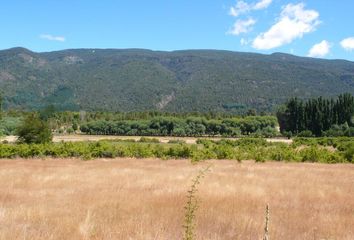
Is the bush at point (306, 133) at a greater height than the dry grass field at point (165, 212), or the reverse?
the dry grass field at point (165, 212)

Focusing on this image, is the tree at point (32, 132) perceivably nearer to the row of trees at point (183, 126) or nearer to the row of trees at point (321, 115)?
the row of trees at point (321, 115)

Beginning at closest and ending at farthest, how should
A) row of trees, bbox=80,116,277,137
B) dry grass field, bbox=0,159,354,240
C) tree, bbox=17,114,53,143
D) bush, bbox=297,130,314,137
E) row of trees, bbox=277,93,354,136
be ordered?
1. dry grass field, bbox=0,159,354,240
2. tree, bbox=17,114,53,143
3. bush, bbox=297,130,314,137
4. row of trees, bbox=277,93,354,136
5. row of trees, bbox=80,116,277,137

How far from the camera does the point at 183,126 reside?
140 metres

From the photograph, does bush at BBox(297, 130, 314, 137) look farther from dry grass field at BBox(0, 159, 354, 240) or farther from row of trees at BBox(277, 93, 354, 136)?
dry grass field at BBox(0, 159, 354, 240)

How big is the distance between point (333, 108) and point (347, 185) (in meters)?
98.4

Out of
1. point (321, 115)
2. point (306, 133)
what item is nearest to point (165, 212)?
point (306, 133)

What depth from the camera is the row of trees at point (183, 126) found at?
13662cm

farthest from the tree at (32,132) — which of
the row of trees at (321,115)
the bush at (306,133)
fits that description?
the row of trees at (321,115)

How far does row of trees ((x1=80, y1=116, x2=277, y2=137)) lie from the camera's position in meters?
137

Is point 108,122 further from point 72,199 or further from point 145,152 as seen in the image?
point 72,199

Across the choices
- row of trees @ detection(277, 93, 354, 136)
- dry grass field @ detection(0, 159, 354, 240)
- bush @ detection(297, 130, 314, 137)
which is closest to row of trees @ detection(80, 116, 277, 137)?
row of trees @ detection(277, 93, 354, 136)

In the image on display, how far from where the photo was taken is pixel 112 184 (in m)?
17.2

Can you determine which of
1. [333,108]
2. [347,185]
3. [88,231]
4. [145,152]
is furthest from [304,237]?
[333,108]

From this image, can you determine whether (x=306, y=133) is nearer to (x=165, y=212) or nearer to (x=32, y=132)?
(x=32, y=132)
